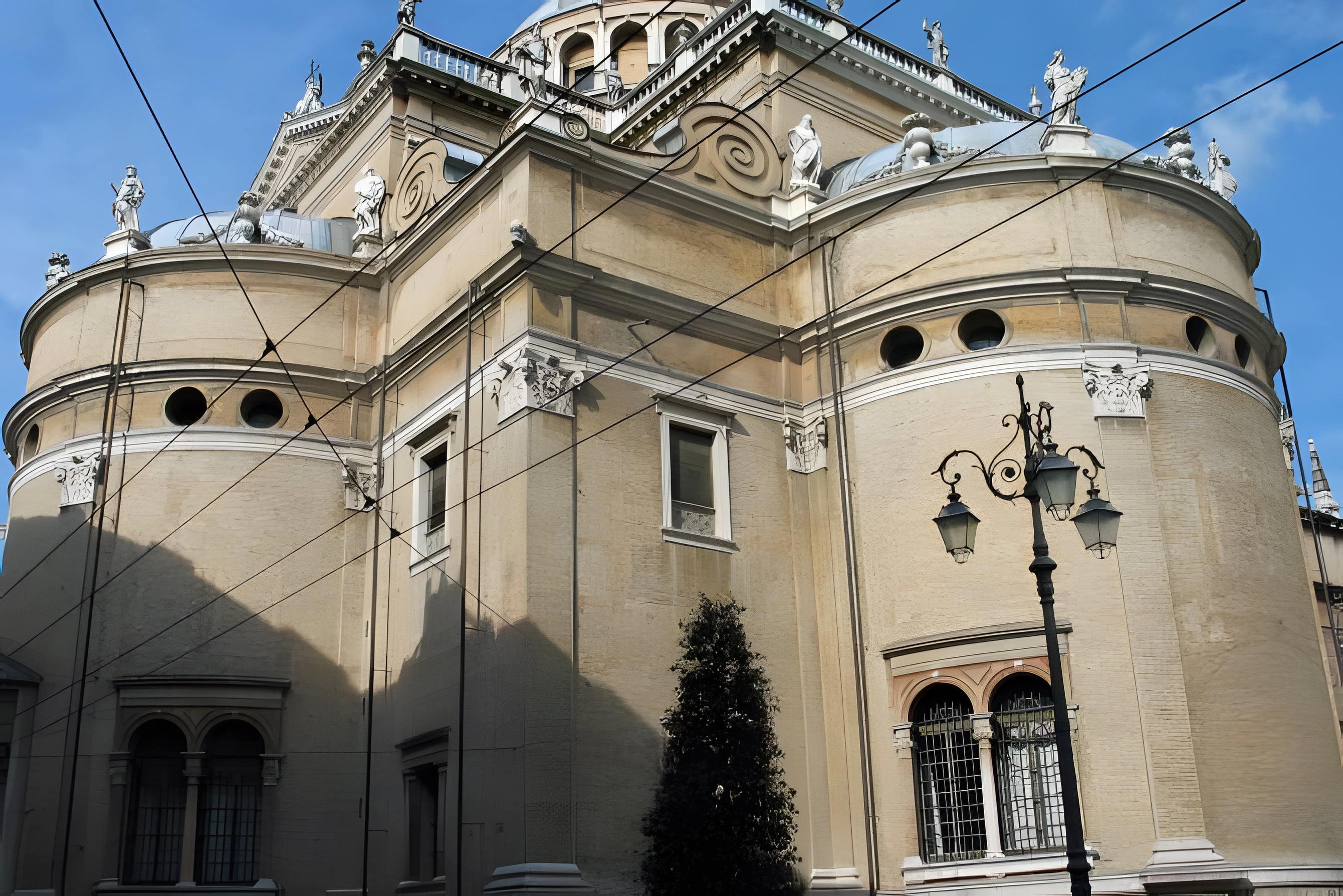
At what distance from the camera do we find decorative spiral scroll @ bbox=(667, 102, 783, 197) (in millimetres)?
23203

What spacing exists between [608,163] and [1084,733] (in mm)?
10679

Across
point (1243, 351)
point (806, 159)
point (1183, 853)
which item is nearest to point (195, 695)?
point (806, 159)

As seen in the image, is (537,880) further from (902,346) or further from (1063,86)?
(1063,86)

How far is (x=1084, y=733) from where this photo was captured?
18797mm

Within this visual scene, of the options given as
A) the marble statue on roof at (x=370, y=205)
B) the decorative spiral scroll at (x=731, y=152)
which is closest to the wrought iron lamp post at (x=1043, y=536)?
the decorative spiral scroll at (x=731, y=152)

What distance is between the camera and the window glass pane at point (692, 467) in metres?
20.9

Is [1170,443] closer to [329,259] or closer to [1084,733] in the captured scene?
[1084,733]

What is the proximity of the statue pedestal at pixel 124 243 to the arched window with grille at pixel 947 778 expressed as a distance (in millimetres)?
15365

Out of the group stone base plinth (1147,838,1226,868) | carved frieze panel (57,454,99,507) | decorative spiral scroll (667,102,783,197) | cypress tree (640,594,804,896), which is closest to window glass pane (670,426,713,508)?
cypress tree (640,594,804,896)

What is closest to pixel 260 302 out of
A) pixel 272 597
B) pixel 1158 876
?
pixel 272 597

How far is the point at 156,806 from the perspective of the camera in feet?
69.7

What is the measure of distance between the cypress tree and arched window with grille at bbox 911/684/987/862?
1.92 m

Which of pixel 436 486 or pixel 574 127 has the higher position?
pixel 574 127

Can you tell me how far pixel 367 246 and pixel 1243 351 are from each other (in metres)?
14.7
